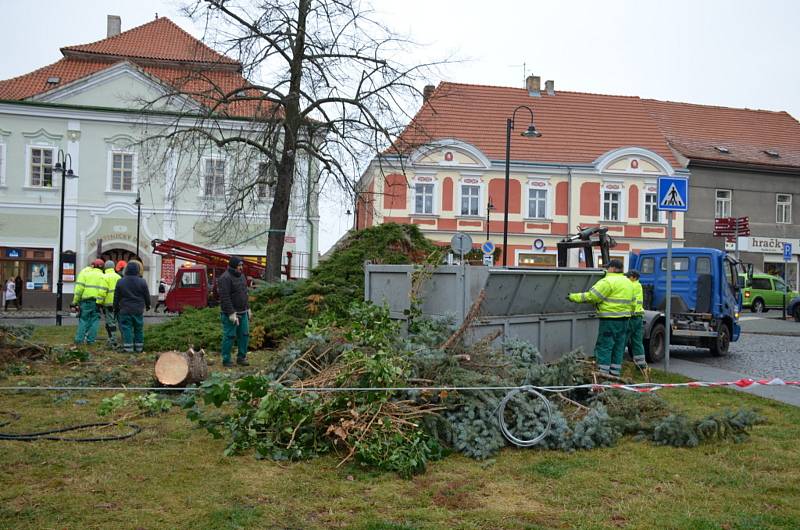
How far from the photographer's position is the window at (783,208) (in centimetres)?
4138

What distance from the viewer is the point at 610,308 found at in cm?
1130

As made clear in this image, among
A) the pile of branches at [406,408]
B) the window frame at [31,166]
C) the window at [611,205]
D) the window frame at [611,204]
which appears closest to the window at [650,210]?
the window frame at [611,204]

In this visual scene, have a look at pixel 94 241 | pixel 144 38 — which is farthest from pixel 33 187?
pixel 144 38

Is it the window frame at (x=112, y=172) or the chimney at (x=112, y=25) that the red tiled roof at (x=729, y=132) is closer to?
the window frame at (x=112, y=172)

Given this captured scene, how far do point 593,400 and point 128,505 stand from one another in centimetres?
503

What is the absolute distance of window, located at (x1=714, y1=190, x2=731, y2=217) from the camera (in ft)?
132

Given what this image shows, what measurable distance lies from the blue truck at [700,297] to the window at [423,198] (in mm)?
20738

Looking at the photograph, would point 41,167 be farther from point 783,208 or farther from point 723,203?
point 783,208

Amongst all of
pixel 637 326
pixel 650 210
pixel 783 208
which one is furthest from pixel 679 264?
pixel 783 208

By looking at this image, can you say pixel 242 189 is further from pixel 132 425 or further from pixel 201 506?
pixel 201 506

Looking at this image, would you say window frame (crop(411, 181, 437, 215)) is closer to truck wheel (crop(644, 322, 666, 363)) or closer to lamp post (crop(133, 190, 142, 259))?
lamp post (crop(133, 190, 142, 259))

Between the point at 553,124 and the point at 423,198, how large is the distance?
895 centimetres

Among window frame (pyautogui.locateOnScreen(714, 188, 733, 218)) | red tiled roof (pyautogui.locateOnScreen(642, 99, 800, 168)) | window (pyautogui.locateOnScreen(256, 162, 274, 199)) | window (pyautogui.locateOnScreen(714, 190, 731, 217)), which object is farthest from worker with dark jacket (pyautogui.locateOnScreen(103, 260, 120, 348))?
window (pyautogui.locateOnScreen(714, 190, 731, 217))

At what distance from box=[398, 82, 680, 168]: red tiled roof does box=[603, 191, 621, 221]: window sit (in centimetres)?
205
